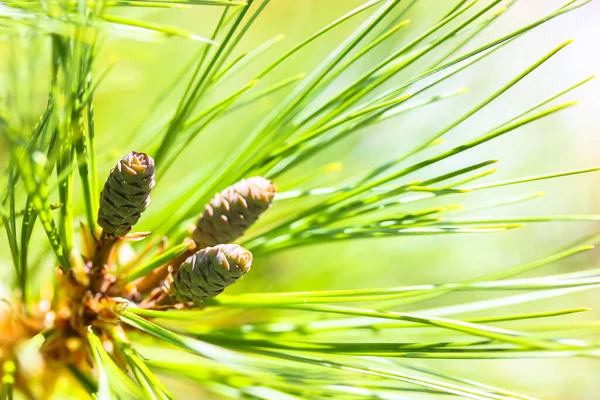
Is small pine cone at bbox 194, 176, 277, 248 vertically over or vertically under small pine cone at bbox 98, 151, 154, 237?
under

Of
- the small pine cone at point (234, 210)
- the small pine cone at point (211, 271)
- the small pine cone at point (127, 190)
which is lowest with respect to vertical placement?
the small pine cone at point (211, 271)

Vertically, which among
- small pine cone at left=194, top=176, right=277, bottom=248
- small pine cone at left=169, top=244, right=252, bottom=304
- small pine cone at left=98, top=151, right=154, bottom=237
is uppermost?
small pine cone at left=98, top=151, right=154, bottom=237

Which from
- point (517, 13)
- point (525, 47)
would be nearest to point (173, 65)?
point (525, 47)

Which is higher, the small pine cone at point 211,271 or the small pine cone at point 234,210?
the small pine cone at point 234,210

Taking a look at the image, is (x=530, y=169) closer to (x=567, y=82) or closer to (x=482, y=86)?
(x=482, y=86)

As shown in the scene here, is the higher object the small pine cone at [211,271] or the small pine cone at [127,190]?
the small pine cone at [127,190]
